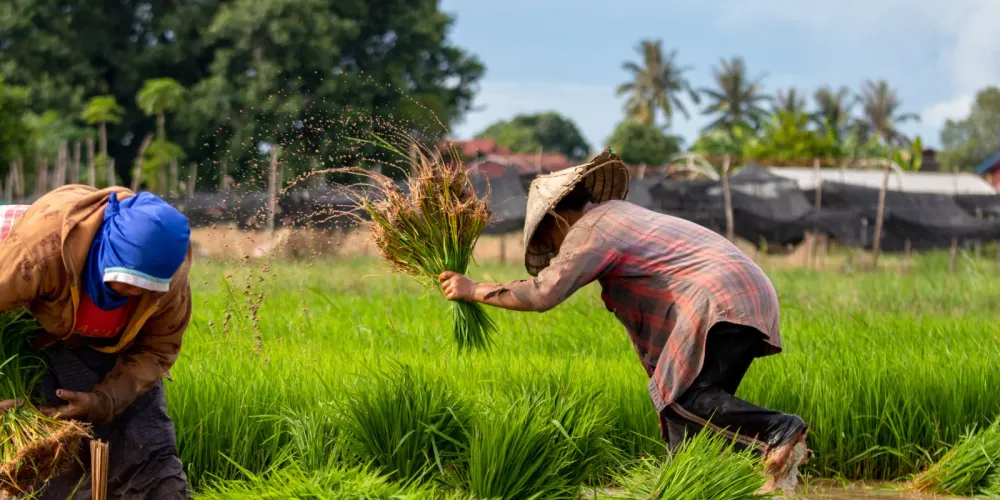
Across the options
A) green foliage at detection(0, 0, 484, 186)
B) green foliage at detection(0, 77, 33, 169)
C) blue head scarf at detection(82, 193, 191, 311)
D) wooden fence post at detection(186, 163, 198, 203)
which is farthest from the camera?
green foliage at detection(0, 0, 484, 186)

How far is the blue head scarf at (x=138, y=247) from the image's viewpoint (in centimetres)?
287

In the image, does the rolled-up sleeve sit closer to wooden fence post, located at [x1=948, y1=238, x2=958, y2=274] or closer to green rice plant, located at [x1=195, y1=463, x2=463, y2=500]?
green rice plant, located at [x1=195, y1=463, x2=463, y2=500]

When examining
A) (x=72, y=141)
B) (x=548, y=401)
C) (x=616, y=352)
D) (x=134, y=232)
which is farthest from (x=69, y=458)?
(x=72, y=141)

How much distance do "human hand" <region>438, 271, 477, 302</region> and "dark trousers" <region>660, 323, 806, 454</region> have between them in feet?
2.66

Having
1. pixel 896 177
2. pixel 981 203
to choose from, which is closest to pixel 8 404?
pixel 981 203

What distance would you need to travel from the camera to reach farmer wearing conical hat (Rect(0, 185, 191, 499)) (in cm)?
290

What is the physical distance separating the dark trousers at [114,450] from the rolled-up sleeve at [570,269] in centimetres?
123

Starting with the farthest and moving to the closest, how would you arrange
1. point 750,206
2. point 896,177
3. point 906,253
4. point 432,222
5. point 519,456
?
point 896,177
point 750,206
point 906,253
point 432,222
point 519,456

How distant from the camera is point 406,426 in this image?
3820 millimetres

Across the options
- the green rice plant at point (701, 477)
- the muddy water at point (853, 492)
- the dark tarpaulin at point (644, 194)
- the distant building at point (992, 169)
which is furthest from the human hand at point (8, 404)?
the distant building at point (992, 169)

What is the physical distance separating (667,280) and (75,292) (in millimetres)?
1904

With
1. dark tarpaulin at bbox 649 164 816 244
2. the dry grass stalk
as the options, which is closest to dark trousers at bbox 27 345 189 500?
the dry grass stalk

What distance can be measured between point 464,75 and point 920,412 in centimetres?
2869

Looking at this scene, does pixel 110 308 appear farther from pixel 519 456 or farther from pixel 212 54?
pixel 212 54
